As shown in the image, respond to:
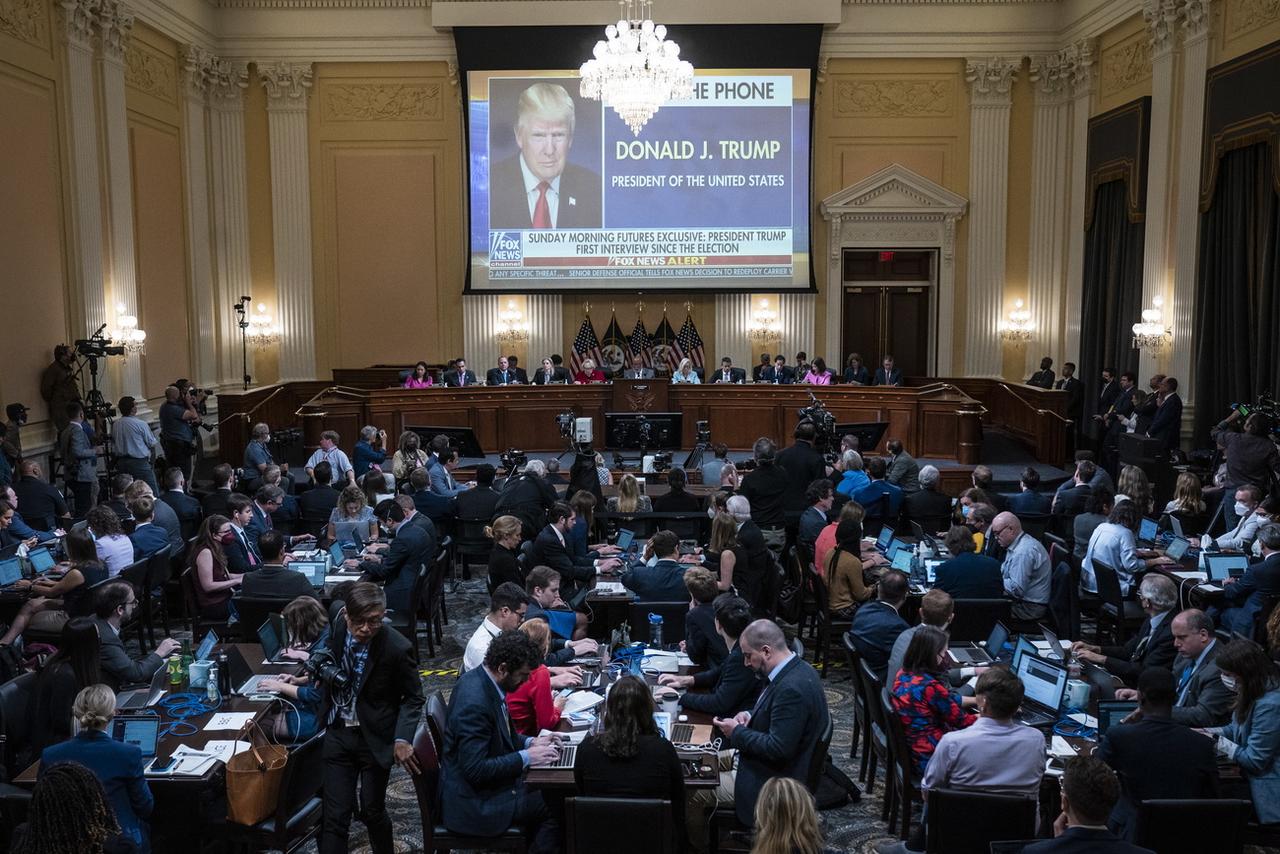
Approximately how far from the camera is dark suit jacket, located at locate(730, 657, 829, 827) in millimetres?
4781

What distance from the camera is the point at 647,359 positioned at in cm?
1944

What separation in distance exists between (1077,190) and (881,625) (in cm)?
1391

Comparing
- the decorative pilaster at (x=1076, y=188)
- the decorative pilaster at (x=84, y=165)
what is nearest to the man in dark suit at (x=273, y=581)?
the decorative pilaster at (x=84, y=165)

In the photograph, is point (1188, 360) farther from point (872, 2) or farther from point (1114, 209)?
point (872, 2)

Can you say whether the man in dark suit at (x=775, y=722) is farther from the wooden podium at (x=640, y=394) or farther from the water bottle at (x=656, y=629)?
the wooden podium at (x=640, y=394)

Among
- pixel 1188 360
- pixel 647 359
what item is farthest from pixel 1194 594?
pixel 647 359

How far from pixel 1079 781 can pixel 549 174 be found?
16184mm

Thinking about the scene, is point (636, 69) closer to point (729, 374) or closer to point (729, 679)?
point (729, 374)

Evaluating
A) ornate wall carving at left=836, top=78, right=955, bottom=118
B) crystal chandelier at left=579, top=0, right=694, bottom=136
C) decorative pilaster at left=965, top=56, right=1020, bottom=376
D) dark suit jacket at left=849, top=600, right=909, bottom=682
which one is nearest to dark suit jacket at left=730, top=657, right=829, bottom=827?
dark suit jacket at left=849, top=600, right=909, bottom=682

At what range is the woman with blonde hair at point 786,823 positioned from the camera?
11.7 feet

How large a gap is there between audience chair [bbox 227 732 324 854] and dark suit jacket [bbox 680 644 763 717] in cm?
172

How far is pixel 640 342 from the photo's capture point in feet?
64.1

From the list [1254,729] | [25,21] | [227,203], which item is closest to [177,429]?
[25,21]

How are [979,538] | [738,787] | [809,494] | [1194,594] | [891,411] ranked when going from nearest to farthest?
1. [738,787]
2. [1194,594]
3. [979,538]
4. [809,494]
5. [891,411]
